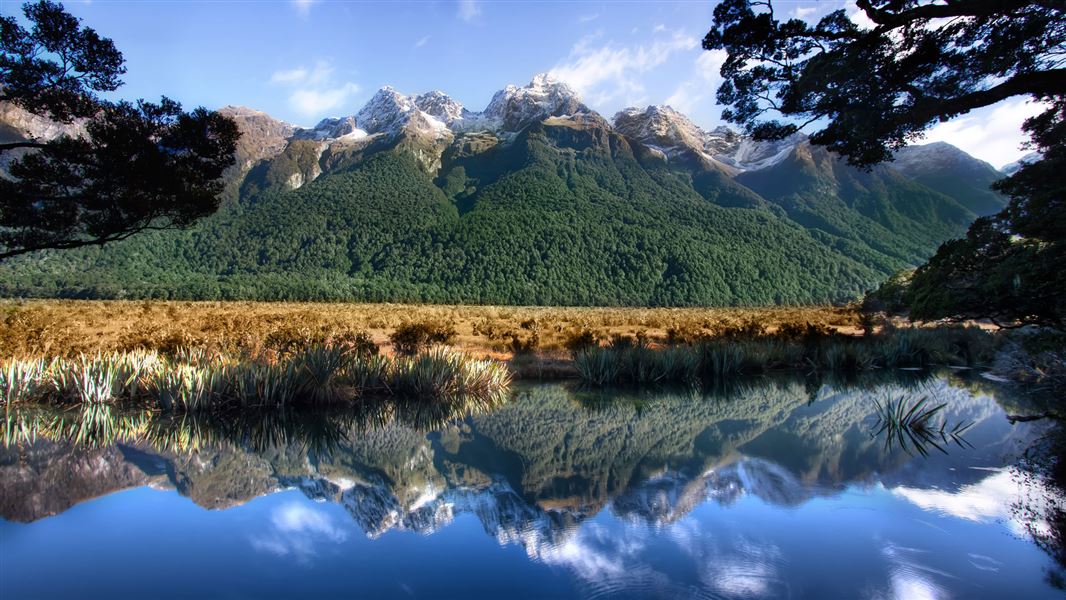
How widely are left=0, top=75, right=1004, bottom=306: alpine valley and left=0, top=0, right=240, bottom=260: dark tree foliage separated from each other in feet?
209

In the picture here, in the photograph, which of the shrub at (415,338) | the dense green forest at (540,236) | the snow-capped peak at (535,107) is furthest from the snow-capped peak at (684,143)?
the shrub at (415,338)

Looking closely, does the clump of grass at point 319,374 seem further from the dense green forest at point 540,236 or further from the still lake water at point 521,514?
the dense green forest at point 540,236

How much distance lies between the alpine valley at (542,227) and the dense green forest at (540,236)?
0.45m

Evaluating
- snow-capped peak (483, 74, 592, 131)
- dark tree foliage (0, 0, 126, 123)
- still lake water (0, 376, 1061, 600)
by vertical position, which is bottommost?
still lake water (0, 376, 1061, 600)

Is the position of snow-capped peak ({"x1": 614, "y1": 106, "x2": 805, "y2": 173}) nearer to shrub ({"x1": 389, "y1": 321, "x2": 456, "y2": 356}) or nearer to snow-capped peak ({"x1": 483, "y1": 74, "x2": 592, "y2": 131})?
snow-capped peak ({"x1": 483, "y1": 74, "x2": 592, "y2": 131})

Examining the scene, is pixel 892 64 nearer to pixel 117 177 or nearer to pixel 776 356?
pixel 776 356

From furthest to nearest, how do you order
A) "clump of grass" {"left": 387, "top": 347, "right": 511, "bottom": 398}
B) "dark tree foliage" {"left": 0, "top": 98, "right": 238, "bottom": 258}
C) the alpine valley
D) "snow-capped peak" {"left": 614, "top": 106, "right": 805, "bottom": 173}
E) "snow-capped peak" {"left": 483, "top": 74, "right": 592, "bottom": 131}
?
"snow-capped peak" {"left": 483, "top": 74, "right": 592, "bottom": 131} → "snow-capped peak" {"left": 614, "top": 106, "right": 805, "bottom": 173} → the alpine valley → "dark tree foliage" {"left": 0, "top": 98, "right": 238, "bottom": 258} → "clump of grass" {"left": 387, "top": 347, "right": 511, "bottom": 398}

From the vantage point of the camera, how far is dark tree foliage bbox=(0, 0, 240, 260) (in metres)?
11.1

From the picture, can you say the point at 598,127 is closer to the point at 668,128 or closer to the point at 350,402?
the point at 668,128

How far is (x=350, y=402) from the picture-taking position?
897cm

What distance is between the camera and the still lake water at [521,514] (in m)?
3.10

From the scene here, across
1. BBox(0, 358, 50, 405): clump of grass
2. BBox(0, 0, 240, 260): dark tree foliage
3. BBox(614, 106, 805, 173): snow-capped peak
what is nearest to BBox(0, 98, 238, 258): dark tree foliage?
BBox(0, 0, 240, 260): dark tree foliage

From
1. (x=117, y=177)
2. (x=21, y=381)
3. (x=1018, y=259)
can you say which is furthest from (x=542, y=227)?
(x=21, y=381)

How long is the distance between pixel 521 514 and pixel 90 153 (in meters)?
13.2
